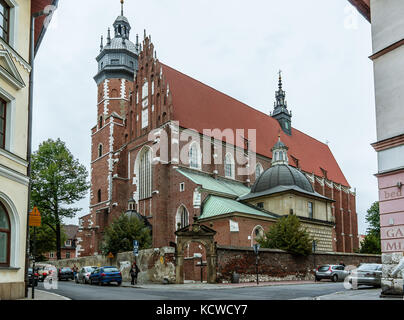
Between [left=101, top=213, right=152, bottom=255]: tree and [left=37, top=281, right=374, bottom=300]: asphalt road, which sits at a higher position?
[left=101, top=213, right=152, bottom=255]: tree

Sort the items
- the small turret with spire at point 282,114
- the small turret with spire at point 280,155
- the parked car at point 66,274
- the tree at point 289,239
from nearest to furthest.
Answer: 1. the tree at point 289,239
2. the parked car at point 66,274
3. the small turret with spire at point 280,155
4. the small turret with spire at point 282,114

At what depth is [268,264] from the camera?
28.6 metres

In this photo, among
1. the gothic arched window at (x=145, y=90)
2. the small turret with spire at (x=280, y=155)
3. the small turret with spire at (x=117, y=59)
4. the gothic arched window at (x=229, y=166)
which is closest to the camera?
the gothic arched window at (x=145, y=90)

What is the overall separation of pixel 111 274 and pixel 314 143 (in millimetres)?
44206

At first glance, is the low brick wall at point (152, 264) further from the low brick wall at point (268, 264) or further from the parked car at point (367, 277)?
the parked car at point (367, 277)

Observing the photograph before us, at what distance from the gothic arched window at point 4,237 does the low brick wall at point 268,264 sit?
14379 mm

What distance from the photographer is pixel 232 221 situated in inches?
1323

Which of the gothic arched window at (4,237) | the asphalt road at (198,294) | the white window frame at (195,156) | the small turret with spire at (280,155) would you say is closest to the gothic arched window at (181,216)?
the white window frame at (195,156)

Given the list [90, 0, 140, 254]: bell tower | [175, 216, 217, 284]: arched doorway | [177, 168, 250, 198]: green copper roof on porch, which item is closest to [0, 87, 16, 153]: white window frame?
[175, 216, 217, 284]: arched doorway

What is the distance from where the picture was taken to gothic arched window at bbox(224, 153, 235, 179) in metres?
44.5

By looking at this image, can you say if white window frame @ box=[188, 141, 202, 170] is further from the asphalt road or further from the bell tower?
the asphalt road

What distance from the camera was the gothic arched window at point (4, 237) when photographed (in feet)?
42.7

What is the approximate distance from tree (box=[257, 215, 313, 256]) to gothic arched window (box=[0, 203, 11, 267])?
2055 cm
